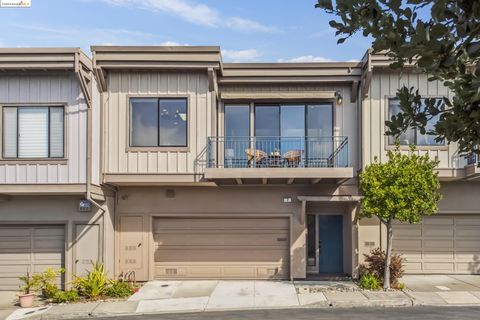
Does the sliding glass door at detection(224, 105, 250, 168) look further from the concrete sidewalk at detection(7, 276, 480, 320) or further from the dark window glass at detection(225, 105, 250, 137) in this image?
the concrete sidewalk at detection(7, 276, 480, 320)

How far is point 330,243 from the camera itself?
16.6 metres

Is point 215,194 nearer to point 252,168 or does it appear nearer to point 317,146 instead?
point 252,168

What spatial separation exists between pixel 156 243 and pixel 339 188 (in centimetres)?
627

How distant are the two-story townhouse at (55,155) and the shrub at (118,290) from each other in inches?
44.6

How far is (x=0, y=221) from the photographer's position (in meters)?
15.1

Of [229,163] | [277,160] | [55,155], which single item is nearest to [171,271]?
[229,163]

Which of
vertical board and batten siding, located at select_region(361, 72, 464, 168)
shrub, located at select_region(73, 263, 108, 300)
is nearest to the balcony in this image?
vertical board and batten siding, located at select_region(361, 72, 464, 168)

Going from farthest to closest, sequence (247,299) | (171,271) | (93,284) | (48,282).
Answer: (171,271), (48,282), (93,284), (247,299)

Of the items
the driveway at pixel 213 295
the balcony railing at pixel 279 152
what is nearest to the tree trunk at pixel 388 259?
the driveway at pixel 213 295

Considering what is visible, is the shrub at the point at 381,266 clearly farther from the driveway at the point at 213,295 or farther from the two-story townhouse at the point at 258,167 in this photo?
the driveway at the point at 213,295

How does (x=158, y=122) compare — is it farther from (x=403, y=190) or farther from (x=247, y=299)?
(x=403, y=190)

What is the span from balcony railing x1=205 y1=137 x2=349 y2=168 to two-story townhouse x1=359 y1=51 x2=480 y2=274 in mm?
928

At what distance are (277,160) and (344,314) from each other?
5203 mm

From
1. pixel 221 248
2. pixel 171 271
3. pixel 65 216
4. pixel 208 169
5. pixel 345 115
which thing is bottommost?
pixel 171 271
